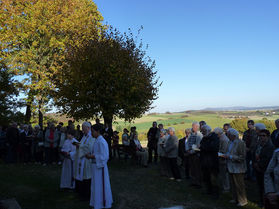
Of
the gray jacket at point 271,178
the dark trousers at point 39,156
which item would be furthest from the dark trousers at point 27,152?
the gray jacket at point 271,178

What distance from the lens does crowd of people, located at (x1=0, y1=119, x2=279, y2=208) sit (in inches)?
241

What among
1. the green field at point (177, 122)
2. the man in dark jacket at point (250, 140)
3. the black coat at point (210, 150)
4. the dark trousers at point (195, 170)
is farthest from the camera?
the green field at point (177, 122)

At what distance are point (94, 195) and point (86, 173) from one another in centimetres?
76

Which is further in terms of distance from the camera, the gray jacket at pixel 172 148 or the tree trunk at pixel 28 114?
the tree trunk at pixel 28 114

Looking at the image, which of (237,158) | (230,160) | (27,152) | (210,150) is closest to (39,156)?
(27,152)

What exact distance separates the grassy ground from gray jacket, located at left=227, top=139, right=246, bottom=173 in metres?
1.07

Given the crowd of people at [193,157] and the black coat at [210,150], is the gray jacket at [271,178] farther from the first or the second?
the black coat at [210,150]

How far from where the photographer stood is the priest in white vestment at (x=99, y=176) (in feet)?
21.3

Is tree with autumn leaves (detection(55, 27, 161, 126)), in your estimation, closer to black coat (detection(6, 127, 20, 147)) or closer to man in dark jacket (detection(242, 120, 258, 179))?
black coat (detection(6, 127, 20, 147))

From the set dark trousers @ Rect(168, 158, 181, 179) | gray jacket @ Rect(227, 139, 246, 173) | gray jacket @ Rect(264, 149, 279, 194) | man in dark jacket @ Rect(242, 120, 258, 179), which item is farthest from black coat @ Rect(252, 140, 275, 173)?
dark trousers @ Rect(168, 158, 181, 179)

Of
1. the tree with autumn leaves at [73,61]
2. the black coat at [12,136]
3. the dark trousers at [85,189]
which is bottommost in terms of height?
the dark trousers at [85,189]

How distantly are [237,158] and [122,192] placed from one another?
13.0ft

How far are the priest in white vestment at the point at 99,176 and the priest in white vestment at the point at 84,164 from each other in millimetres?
471

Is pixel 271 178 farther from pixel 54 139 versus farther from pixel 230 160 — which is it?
pixel 54 139
